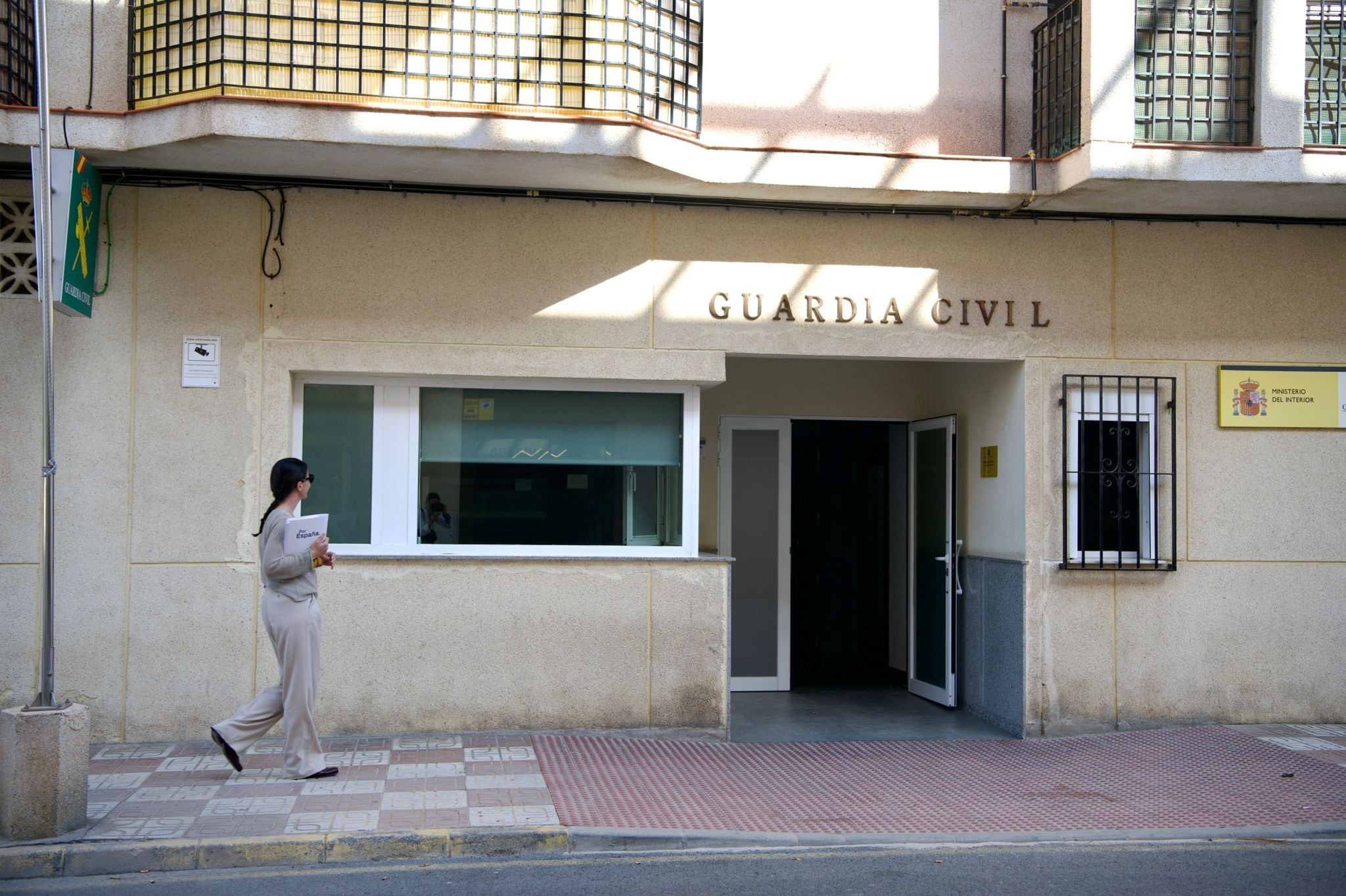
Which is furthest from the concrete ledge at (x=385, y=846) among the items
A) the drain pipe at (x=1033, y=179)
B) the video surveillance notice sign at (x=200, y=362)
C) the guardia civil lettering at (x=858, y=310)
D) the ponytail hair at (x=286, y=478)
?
the drain pipe at (x=1033, y=179)

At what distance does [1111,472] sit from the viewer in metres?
9.12

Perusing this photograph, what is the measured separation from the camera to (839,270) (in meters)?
9.02

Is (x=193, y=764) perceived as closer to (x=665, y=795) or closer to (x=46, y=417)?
(x=46, y=417)

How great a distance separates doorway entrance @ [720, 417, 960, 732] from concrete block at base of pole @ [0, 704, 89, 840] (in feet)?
20.0

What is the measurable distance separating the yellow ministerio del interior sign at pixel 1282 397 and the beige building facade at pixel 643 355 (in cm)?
9

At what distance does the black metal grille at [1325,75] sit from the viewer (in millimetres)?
9102

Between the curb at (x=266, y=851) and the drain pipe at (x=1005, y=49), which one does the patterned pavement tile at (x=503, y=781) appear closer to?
the curb at (x=266, y=851)

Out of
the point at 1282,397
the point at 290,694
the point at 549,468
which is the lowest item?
the point at 290,694

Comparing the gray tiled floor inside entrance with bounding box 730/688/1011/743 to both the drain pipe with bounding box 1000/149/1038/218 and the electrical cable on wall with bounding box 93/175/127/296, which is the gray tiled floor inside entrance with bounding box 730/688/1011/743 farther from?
the electrical cable on wall with bounding box 93/175/127/296

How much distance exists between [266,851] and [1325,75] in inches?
364

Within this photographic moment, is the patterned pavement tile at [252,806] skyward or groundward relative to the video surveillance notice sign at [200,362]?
groundward

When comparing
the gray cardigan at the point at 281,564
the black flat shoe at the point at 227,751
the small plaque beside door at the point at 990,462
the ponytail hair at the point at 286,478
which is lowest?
the black flat shoe at the point at 227,751

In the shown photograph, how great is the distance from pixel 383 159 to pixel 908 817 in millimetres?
5388

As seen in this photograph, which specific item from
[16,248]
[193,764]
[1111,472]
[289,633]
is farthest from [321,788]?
[1111,472]
